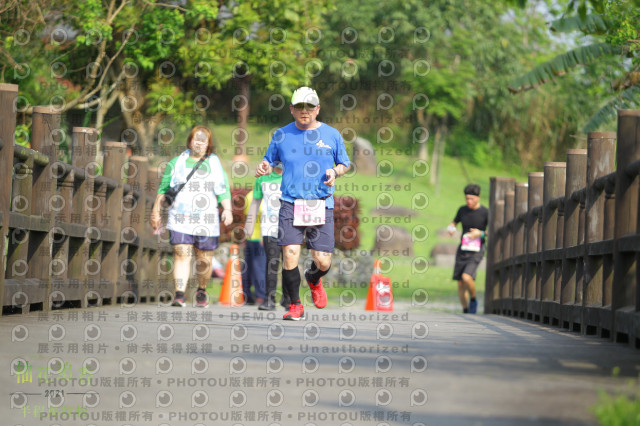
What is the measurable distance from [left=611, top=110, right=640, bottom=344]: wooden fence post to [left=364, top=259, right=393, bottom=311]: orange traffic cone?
321 inches

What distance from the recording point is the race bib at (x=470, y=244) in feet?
56.6

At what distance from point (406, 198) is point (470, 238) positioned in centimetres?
3422

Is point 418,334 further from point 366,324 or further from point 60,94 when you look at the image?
point 60,94

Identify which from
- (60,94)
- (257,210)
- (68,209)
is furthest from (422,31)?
(68,209)

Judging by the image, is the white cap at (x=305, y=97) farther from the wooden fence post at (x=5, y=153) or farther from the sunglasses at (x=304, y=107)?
the wooden fence post at (x=5, y=153)

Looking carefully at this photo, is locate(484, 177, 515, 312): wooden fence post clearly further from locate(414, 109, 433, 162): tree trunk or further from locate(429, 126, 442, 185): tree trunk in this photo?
locate(414, 109, 433, 162): tree trunk

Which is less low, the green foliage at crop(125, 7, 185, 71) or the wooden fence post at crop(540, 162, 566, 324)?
the green foliage at crop(125, 7, 185, 71)

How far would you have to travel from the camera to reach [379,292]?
16094 mm

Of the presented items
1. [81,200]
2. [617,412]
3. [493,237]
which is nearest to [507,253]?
[493,237]

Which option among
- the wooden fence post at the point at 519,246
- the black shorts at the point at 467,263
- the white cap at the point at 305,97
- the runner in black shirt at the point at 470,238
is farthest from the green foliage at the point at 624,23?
the black shorts at the point at 467,263

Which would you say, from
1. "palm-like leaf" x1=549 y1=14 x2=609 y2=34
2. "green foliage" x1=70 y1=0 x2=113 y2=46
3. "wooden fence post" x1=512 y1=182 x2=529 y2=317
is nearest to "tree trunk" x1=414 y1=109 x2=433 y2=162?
"palm-like leaf" x1=549 y1=14 x2=609 y2=34

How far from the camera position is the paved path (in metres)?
4.08

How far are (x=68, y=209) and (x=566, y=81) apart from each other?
44647mm

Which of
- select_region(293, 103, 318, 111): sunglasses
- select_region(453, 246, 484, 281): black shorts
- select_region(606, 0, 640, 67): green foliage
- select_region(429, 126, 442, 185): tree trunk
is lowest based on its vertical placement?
select_region(453, 246, 484, 281): black shorts
